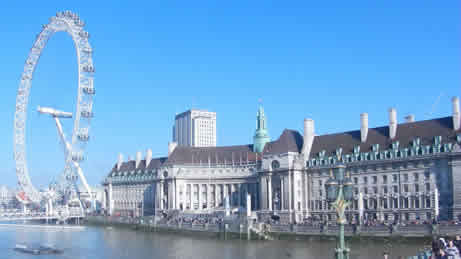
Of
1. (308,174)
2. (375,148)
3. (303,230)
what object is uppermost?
(375,148)

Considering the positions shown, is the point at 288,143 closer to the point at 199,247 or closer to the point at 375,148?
the point at 375,148

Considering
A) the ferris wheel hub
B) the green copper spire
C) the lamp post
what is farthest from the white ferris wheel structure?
the lamp post

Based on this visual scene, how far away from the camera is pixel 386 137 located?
294ft

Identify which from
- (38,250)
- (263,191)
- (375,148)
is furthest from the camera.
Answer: (263,191)

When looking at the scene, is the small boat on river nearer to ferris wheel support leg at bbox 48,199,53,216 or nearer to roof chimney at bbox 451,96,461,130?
roof chimney at bbox 451,96,461,130

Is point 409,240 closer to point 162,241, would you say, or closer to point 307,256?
point 307,256

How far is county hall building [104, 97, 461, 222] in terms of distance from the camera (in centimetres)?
8056

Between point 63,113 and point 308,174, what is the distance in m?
62.5

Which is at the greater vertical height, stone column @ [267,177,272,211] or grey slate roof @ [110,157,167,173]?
grey slate roof @ [110,157,167,173]

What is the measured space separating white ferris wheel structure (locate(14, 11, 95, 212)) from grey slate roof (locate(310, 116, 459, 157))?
4764cm

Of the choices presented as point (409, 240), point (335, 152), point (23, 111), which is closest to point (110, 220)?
point (23, 111)

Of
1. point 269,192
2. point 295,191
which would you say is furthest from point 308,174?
point 269,192

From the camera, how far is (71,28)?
113 metres

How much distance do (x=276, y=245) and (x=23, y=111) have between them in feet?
244
